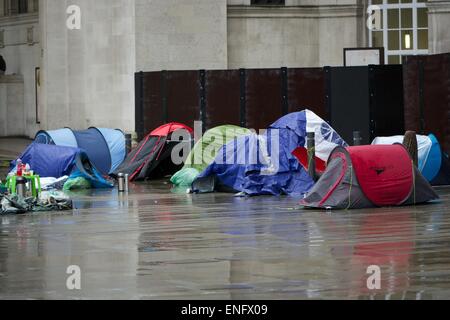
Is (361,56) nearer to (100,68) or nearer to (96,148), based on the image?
(96,148)

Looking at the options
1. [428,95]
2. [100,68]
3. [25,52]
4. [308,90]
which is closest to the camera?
[428,95]

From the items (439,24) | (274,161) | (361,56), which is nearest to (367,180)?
(274,161)

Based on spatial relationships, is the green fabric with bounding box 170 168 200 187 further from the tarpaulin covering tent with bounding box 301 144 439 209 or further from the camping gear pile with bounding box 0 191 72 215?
the tarpaulin covering tent with bounding box 301 144 439 209

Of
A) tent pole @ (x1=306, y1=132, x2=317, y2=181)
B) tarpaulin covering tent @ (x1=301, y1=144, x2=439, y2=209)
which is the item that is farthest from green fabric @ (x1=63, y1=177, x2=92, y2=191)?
tarpaulin covering tent @ (x1=301, y1=144, x2=439, y2=209)

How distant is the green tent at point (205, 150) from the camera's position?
27094 mm

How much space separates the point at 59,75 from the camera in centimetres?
4422

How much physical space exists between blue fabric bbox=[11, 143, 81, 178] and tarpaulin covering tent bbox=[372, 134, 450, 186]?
6713 millimetres

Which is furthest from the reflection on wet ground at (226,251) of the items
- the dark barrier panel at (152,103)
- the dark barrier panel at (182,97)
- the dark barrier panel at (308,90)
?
the dark barrier panel at (152,103)

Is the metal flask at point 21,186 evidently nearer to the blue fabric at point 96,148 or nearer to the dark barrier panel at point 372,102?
the blue fabric at point 96,148

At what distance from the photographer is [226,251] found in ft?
50.2

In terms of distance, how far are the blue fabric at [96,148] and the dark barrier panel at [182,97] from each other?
8.80 ft

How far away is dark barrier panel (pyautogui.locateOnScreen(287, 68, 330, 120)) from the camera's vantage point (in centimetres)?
3025

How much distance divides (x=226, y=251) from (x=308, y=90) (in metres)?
15.5

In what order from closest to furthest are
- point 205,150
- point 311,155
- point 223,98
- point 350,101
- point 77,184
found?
point 311,155 < point 77,184 < point 205,150 < point 350,101 < point 223,98
